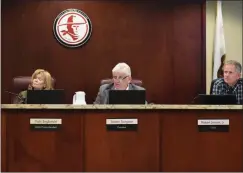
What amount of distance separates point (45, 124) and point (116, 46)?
259 centimetres

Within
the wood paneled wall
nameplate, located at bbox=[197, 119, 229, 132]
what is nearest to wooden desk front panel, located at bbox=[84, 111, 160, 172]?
nameplate, located at bbox=[197, 119, 229, 132]

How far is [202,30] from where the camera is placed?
507 centimetres

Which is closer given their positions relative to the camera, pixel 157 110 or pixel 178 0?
pixel 157 110

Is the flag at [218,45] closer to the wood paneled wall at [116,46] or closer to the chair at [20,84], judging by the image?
the wood paneled wall at [116,46]

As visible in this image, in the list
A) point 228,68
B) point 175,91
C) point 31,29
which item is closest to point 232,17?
point 175,91

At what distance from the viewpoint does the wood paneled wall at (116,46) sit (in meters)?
4.92

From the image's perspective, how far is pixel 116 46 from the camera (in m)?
5.01

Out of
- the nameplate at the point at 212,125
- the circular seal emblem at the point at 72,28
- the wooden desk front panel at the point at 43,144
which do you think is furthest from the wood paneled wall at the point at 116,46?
the nameplate at the point at 212,125

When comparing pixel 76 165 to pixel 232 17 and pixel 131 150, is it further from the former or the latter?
pixel 232 17

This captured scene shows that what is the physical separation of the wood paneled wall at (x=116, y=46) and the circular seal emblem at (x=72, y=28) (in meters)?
0.06

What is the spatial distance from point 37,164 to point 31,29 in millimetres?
2698

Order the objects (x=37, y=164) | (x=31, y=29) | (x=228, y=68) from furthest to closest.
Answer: (x=31, y=29)
(x=228, y=68)
(x=37, y=164)

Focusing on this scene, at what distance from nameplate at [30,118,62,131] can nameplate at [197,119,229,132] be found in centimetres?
86

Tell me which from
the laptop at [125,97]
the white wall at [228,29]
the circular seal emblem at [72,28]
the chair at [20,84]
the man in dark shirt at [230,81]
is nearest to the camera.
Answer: the laptop at [125,97]
